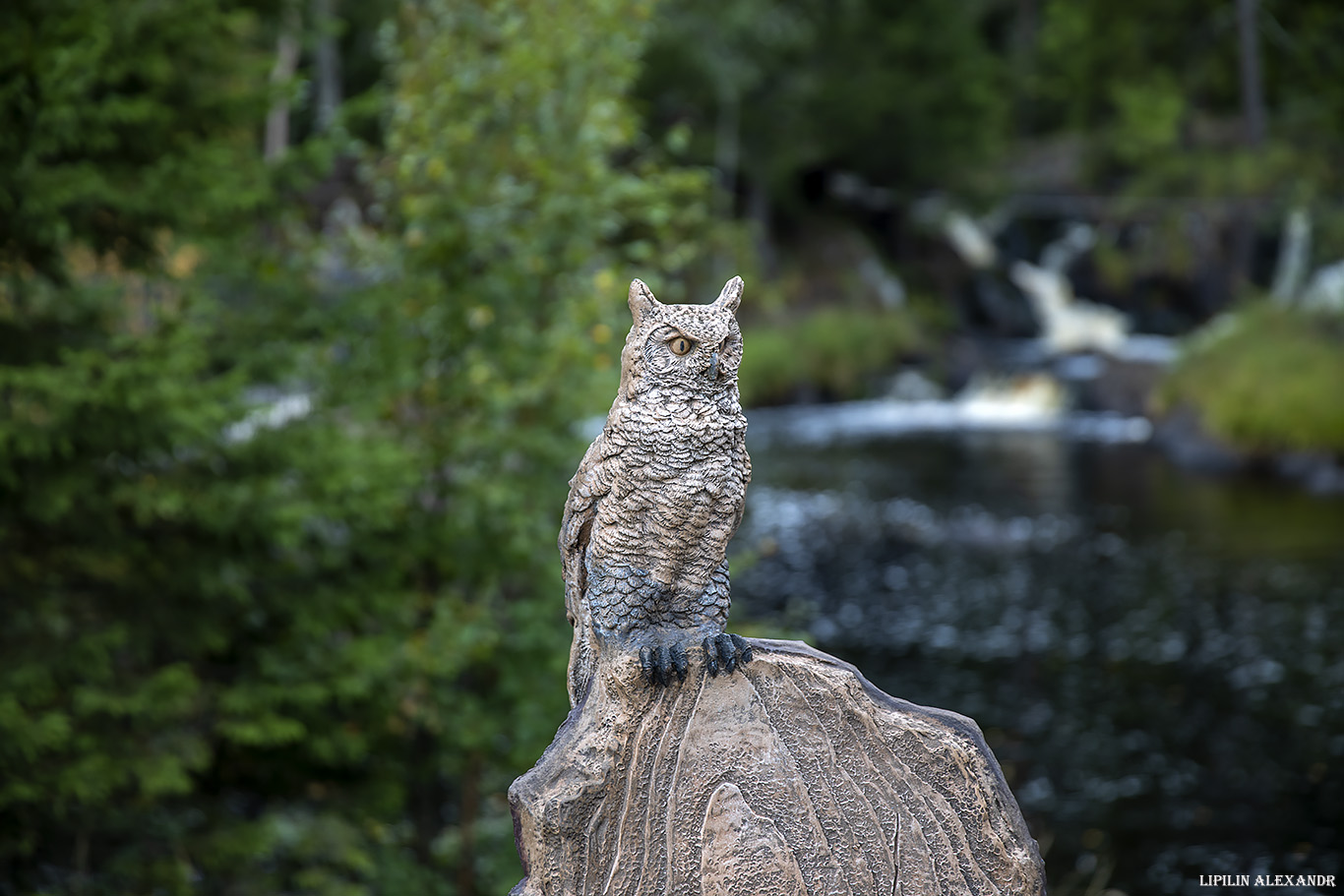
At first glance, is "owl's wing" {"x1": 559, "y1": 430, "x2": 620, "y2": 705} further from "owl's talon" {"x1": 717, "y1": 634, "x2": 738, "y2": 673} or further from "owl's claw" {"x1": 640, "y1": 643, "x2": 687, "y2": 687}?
"owl's talon" {"x1": 717, "y1": 634, "x2": 738, "y2": 673}

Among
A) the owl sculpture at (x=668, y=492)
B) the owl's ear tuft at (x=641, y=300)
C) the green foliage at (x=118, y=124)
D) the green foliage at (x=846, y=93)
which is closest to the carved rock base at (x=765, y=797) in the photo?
the owl sculpture at (x=668, y=492)

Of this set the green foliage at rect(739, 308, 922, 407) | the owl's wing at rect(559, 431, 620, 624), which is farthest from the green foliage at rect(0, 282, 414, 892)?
the green foliage at rect(739, 308, 922, 407)

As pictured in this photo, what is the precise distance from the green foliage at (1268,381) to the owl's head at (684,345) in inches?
645

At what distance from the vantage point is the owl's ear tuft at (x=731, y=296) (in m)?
3.42

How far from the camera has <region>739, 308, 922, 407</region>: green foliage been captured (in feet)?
81.0

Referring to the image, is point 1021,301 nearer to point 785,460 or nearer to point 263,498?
point 785,460

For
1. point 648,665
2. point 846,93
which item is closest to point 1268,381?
point 846,93

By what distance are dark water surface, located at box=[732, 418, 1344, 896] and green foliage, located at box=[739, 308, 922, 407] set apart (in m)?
5.53

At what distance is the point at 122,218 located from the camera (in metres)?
5.98

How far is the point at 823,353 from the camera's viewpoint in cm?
2567

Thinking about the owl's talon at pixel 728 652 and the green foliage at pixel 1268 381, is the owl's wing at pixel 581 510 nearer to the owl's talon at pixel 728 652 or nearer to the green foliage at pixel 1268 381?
the owl's talon at pixel 728 652

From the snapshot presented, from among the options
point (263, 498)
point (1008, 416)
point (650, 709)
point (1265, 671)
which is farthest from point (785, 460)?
point (650, 709)

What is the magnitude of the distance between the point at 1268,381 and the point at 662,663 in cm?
1743

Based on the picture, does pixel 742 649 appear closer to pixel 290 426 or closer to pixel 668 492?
pixel 668 492
